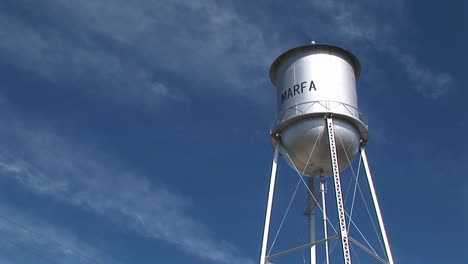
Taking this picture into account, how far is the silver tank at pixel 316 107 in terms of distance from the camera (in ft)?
66.1

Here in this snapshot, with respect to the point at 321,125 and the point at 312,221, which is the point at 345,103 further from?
the point at 312,221

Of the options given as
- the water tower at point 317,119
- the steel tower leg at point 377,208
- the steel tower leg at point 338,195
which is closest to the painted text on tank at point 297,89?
the water tower at point 317,119

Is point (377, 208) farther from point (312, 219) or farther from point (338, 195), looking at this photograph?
point (312, 219)

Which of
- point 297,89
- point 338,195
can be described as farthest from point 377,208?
point 297,89

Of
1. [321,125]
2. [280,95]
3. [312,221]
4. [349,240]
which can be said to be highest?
[280,95]

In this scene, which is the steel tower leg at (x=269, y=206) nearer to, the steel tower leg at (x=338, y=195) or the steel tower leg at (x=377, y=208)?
the steel tower leg at (x=338, y=195)

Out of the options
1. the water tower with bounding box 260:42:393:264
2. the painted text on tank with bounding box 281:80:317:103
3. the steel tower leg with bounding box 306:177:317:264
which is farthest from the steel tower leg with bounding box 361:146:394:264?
the painted text on tank with bounding box 281:80:317:103

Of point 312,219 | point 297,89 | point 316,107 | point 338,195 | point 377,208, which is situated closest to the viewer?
point 338,195

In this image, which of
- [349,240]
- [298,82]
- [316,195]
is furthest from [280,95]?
[349,240]

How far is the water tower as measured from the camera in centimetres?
2002

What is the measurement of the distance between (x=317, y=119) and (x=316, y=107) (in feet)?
1.31

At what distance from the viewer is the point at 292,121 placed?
67.3ft

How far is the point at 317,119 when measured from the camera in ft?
66.0

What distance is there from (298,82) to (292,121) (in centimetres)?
149
